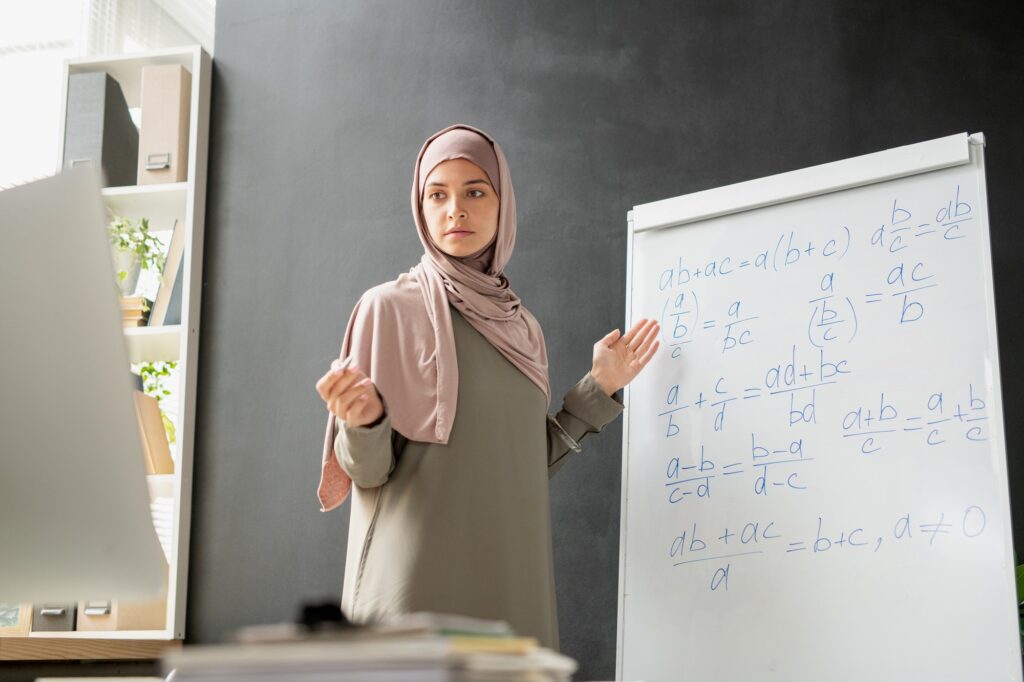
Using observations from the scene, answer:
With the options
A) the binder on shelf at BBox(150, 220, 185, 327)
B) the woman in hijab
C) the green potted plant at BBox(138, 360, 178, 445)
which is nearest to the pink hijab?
the woman in hijab

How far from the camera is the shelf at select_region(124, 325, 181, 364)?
2.65 metres

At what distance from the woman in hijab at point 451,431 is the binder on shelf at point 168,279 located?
1003 millimetres

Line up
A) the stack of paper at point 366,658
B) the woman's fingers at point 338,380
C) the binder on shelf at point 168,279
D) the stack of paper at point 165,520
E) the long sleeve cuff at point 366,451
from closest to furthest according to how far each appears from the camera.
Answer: the stack of paper at point 366,658
the woman's fingers at point 338,380
the long sleeve cuff at point 366,451
the stack of paper at point 165,520
the binder on shelf at point 168,279

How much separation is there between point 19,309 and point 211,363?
2063mm

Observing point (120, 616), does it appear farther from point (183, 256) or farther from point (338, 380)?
point (338, 380)

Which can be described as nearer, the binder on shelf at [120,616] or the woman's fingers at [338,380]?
the woman's fingers at [338,380]

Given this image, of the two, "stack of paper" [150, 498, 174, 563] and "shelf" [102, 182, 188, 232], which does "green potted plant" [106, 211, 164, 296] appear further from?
"stack of paper" [150, 498, 174, 563]

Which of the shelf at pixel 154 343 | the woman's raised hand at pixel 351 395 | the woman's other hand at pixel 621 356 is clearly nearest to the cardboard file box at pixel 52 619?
the shelf at pixel 154 343

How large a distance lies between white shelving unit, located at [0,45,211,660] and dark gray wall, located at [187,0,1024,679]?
5cm

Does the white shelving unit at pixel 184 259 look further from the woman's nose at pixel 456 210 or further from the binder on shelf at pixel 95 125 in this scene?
the woman's nose at pixel 456 210

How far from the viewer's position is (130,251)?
2693 mm

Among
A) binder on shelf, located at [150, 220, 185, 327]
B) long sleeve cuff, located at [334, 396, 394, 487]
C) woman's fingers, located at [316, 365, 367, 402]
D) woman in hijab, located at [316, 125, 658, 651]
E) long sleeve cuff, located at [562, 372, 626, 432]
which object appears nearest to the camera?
woman's fingers, located at [316, 365, 367, 402]

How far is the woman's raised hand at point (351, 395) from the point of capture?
1.40 meters

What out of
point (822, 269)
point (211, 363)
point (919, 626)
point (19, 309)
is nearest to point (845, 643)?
point (919, 626)
